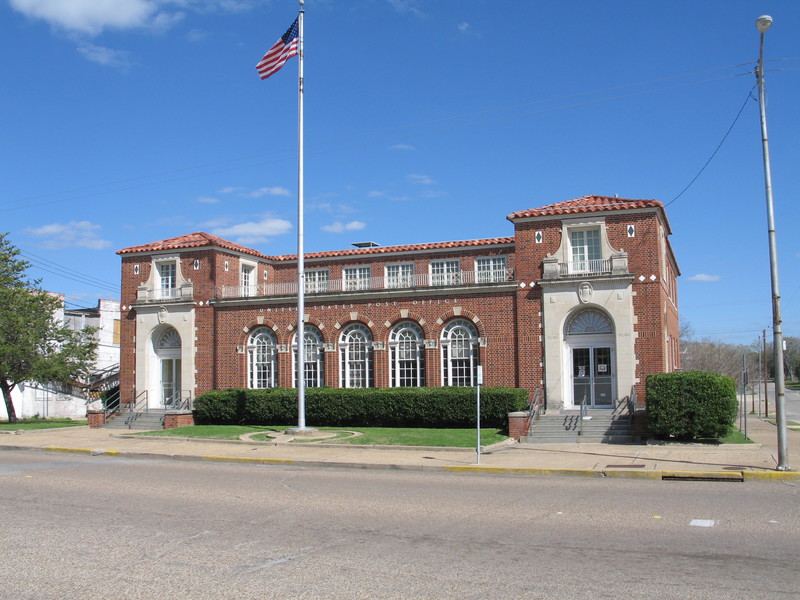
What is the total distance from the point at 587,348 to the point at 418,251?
8.76m

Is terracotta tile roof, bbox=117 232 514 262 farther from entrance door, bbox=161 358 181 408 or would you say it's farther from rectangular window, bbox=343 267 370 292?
entrance door, bbox=161 358 181 408

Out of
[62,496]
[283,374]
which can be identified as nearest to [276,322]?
[283,374]

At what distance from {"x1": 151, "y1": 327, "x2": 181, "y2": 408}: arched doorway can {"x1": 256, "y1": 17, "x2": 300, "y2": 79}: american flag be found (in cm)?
1362

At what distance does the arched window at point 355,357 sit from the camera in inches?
1197

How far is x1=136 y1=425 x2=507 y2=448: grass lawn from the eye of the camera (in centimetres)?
2211

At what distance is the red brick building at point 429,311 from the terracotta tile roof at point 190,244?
0.23 feet

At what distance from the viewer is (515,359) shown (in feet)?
90.3

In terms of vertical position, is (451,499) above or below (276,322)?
below

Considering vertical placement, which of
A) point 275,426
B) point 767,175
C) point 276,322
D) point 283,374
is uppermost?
point 767,175

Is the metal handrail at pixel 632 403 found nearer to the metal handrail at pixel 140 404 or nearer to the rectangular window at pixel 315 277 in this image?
the rectangular window at pixel 315 277

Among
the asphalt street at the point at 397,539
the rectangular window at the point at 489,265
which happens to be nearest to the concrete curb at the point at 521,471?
the asphalt street at the point at 397,539

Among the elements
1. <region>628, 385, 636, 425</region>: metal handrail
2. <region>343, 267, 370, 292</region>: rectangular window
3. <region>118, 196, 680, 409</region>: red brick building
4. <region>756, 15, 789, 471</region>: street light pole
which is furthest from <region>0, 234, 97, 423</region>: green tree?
<region>756, 15, 789, 471</region>: street light pole

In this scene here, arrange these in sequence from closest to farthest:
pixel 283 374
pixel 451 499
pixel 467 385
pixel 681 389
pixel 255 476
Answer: pixel 451 499 < pixel 255 476 < pixel 681 389 < pixel 467 385 < pixel 283 374

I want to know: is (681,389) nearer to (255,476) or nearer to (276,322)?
(255,476)
